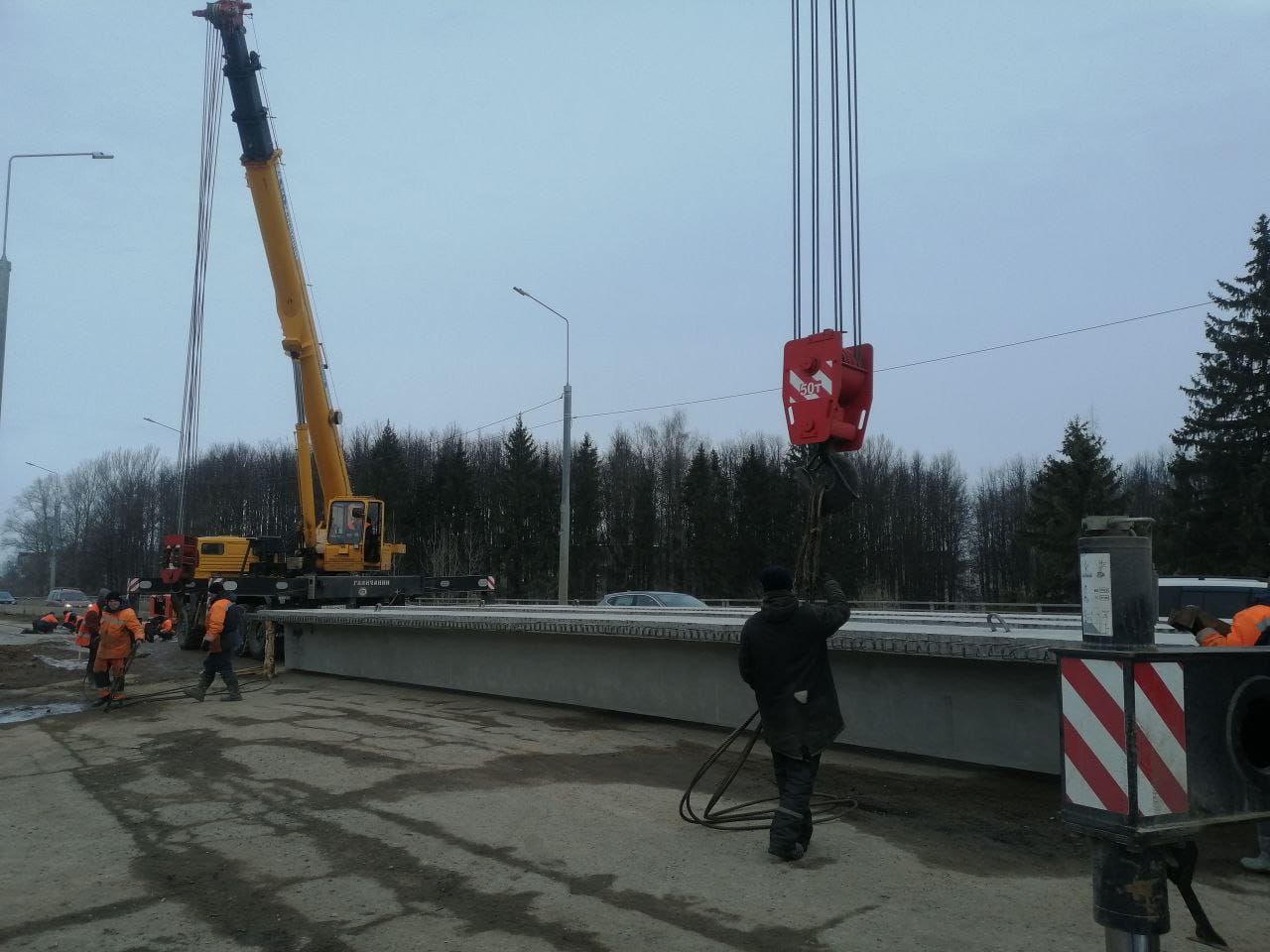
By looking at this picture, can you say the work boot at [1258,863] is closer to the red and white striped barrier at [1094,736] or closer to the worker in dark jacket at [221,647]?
the red and white striped barrier at [1094,736]

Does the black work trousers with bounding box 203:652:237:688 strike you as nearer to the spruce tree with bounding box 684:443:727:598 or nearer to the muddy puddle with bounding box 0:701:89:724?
the muddy puddle with bounding box 0:701:89:724

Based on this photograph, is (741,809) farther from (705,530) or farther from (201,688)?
(705,530)

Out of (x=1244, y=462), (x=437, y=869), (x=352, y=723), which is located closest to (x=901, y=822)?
(x=437, y=869)

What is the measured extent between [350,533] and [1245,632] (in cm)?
1895

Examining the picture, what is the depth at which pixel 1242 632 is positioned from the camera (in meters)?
5.63

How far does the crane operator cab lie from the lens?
2142 centimetres

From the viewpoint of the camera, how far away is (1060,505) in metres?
39.9

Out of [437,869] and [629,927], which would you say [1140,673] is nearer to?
[629,927]

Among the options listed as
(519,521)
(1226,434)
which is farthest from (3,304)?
(519,521)

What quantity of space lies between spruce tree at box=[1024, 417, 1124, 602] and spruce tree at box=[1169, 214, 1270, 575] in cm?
537

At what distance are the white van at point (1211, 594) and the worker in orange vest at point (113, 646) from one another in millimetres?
15268

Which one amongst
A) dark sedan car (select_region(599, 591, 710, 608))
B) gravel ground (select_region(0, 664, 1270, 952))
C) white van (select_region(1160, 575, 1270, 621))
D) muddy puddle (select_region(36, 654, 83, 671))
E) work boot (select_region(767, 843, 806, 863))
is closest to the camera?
gravel ground (select_region(0, 664, 1270, 952))

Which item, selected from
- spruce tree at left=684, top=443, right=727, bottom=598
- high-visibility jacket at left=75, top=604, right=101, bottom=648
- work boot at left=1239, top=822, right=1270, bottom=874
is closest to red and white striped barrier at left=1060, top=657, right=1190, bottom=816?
work boot at left=1239, top=822, right=1270, bottom=874

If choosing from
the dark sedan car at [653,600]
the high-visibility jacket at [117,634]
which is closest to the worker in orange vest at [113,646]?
the high-visibility jacket at [117,634]
